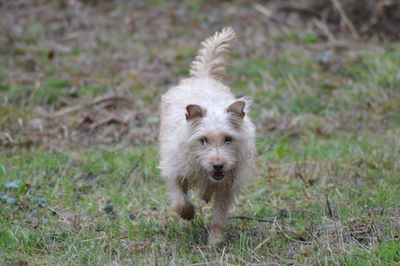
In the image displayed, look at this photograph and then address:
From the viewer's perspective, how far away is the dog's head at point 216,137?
16.9 ft

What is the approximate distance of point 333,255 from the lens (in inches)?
192

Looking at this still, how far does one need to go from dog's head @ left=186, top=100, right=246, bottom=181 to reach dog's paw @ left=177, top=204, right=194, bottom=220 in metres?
0.52

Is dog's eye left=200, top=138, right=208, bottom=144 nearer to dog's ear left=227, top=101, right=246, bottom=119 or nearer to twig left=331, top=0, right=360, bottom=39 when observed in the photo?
dog's ear left=227, top=101, right=246, bottom=119

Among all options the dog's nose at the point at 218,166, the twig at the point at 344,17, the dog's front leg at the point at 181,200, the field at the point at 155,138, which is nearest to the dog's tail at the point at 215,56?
the field at the point at 155,138

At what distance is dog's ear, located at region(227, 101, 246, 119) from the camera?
5258 millimetres

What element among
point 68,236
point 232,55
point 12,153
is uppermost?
point 68,236

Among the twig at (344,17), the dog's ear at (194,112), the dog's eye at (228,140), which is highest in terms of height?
the dog's ear at (194,112)

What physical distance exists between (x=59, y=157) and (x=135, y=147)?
108cm

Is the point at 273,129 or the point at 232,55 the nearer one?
the point at 273,129

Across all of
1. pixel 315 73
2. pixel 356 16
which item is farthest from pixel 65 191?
pixel 356 16

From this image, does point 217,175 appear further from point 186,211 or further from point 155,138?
point 155,138

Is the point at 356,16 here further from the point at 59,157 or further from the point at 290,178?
the point at 59,157

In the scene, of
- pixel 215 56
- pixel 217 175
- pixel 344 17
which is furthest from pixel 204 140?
pixel 344 17

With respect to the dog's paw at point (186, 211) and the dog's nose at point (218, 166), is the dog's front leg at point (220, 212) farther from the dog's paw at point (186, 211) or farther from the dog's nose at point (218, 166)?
the dog's nose at point (218, 166)
